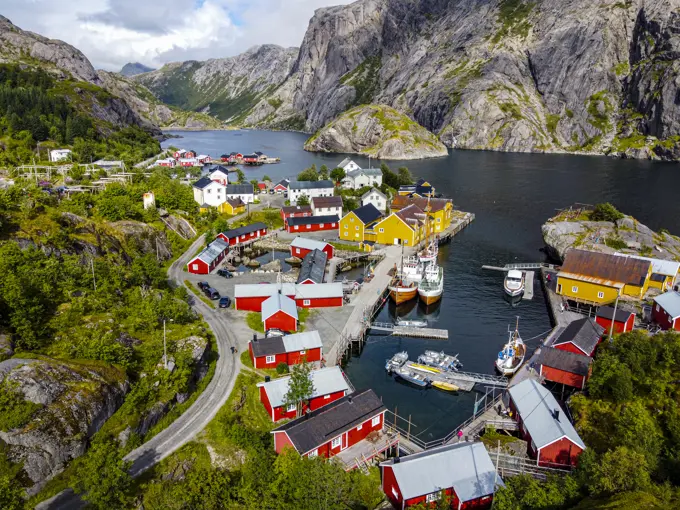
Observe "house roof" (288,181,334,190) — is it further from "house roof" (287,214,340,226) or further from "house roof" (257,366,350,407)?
"house roof" (257,366,350,407)

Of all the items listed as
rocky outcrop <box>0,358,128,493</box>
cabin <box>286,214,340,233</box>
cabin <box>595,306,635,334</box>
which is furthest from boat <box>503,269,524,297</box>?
rocky outcrop <box>0,358,128,493</box>

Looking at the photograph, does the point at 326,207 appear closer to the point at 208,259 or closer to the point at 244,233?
the point at 244,233

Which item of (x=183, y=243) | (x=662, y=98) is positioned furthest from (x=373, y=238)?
(x=662, y=98)

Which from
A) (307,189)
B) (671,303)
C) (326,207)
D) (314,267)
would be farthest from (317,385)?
(307,189)

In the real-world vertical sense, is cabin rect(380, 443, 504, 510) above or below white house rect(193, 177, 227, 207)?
below

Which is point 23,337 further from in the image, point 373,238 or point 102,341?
point 373,238

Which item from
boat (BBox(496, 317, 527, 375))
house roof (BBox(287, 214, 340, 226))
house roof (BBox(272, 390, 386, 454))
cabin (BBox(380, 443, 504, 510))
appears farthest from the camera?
house roof (BBox(287, 214, 340, 226))

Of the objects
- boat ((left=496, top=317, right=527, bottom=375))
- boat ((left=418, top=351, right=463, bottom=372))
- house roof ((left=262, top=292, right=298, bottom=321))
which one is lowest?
boat ((left=418, top=351, right=463, bottom=372))
